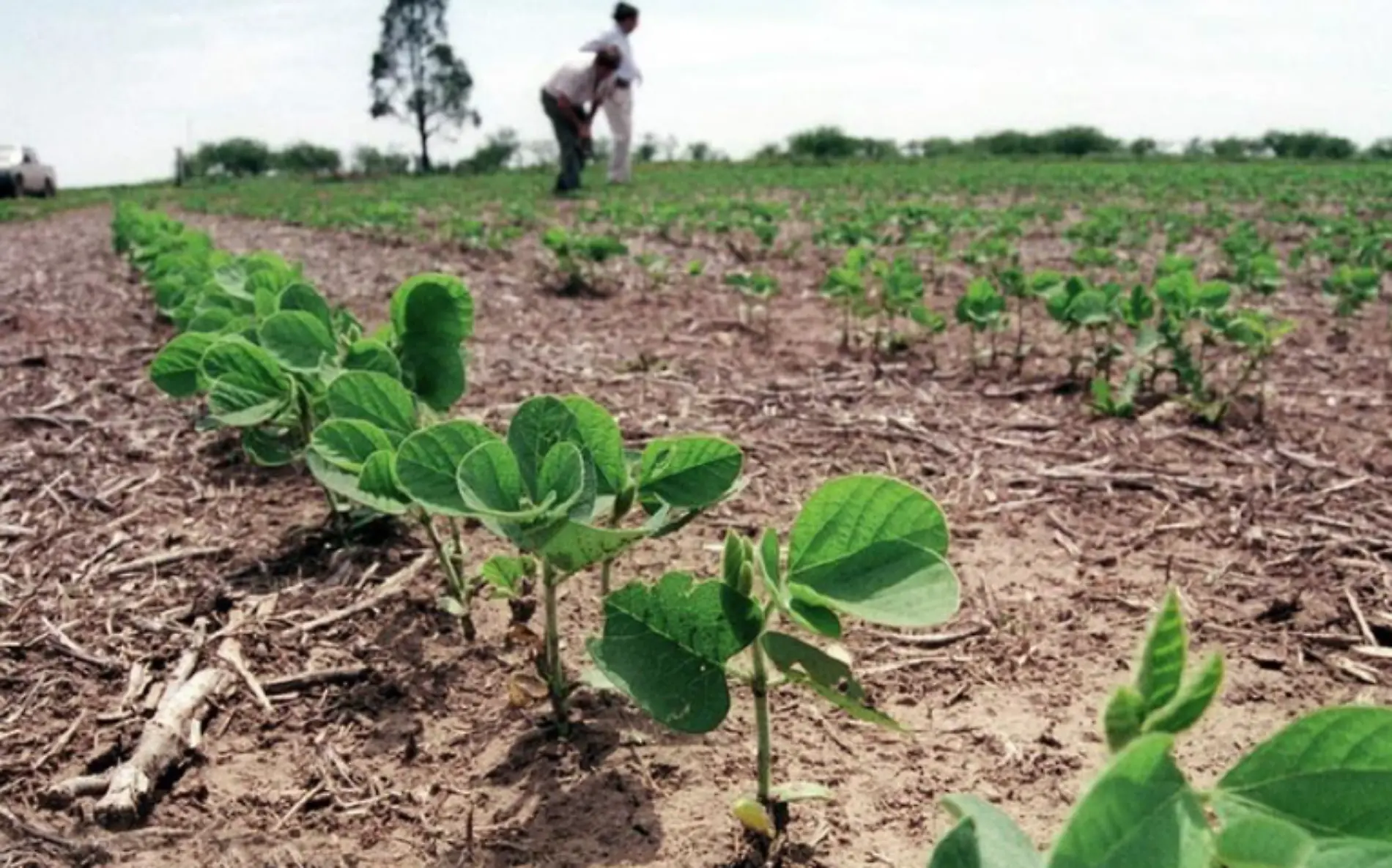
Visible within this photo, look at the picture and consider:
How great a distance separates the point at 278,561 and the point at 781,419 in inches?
56.1

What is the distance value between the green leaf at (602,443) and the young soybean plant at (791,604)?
0.66 feet

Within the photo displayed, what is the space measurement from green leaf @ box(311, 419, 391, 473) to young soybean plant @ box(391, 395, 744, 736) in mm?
349

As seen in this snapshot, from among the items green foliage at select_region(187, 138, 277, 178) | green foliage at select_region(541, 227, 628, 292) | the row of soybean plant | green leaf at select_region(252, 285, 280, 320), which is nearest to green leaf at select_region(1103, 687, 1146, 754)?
the row of soybean plant

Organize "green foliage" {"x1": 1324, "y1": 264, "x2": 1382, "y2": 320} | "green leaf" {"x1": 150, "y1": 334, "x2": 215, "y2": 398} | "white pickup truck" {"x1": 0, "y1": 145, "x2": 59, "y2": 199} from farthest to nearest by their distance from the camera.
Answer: "white pickup truck" {"x1": 0, "y1": 145, "x2": 59, "y2": 199} < "green foliage" {"x1": 1324, "y1": 264, "x2": 1382, "y2": 320} < "green leaf" {"x1": 150, "y1": 334, "x2": 215, "y2": 398}

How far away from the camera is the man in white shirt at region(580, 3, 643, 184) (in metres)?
15.8

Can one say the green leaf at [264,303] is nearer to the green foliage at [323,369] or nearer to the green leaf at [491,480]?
the green foliage at [323,369]

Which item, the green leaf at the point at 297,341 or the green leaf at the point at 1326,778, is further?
the green leaf at the point at 297,341

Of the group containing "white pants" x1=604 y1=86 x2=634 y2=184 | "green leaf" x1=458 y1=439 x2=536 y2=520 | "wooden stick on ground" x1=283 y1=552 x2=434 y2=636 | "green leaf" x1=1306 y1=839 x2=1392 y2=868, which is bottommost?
"wooden stick on ground" x1=283 y1=552 x2=434 y2=636

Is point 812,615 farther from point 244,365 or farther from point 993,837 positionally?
point 244,365

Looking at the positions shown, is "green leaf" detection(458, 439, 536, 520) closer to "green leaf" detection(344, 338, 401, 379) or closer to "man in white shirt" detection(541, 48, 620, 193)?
"green leaf" detection(344, 338, 401, 379)

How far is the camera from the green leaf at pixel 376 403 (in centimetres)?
166

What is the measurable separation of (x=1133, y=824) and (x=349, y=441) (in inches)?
49.7

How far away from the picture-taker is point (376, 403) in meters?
1.67

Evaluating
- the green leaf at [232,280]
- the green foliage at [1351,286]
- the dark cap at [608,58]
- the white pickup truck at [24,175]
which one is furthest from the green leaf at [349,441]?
the white pickup truck at [24,175]
